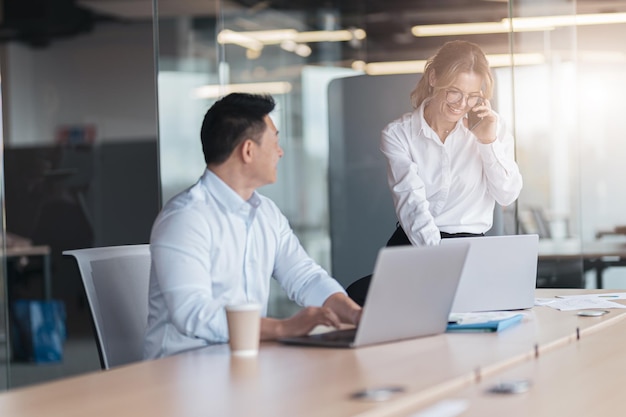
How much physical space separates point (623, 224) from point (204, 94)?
3.72m

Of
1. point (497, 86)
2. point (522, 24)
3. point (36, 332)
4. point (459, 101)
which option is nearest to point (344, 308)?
point (459, 101)

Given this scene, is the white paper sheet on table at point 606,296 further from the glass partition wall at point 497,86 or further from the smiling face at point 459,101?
the glass partition wall at point 497,86

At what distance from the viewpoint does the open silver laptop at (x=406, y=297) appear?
1.92m

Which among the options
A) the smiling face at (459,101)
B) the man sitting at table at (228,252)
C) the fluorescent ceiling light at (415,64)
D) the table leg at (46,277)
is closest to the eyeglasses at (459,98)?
the smiling face at (459,101)

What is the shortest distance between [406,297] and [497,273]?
0.59m

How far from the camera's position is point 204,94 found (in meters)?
8.54

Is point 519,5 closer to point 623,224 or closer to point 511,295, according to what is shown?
point 623,224

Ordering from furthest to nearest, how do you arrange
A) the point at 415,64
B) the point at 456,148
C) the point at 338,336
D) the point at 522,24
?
the point at 415,64 < the point at 522,24 < the point at 456,148 < the point at 338,336

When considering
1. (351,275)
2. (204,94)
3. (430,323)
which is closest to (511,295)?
(430,323)

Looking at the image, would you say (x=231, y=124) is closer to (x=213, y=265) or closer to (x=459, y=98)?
(x=213, y=265)

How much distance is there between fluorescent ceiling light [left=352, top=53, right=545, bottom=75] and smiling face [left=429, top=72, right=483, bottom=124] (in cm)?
217

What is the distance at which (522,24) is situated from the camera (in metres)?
6.19

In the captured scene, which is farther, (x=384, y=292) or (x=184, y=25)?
(x=184, y=25)

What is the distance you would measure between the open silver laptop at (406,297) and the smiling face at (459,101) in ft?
4.62
